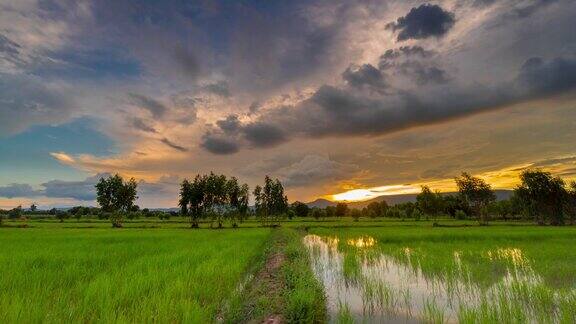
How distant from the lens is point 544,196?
3270 inches

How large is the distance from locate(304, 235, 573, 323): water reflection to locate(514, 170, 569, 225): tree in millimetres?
83497

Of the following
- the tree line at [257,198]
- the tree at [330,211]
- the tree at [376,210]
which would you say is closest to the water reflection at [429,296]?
the tree line at [257,198]

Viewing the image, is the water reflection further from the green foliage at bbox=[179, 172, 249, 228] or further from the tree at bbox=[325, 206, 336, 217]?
the tree at bbox=[325, 206, 336, 217]

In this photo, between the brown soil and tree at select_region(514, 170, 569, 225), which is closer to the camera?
the brown soil

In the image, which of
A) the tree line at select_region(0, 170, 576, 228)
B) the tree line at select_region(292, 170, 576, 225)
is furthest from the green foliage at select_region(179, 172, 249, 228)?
the tree line at select_region(292, 170, 576, 225)

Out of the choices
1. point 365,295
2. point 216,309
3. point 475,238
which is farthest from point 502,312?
point 475,238

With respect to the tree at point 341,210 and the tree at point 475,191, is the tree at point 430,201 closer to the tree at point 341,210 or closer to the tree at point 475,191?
the tree at point 475,191

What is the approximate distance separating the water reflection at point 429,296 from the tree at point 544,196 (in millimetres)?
83497

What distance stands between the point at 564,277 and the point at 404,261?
22.6 feet

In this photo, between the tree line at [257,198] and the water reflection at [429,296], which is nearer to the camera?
the water reflection at [429,296]

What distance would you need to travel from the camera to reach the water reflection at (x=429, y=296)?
8.05 m

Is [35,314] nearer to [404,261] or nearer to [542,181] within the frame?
[404,261]

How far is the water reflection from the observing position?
805cm

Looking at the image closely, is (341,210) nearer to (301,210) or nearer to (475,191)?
(301,210)
